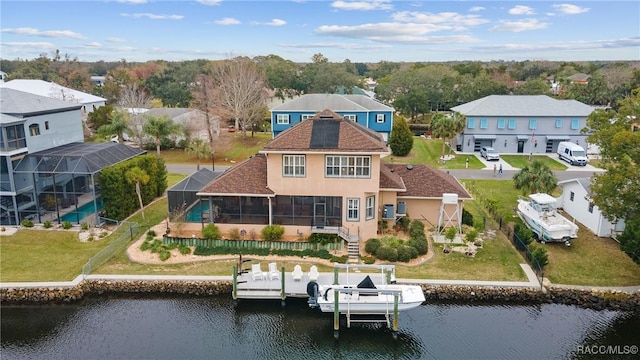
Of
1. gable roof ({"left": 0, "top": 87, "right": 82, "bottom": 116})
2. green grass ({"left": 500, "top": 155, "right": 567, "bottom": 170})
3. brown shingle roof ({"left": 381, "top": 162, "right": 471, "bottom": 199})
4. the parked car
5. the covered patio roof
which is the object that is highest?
gable roof ({"left": 0, "top": 87, "right": 82, "bottom": 116})

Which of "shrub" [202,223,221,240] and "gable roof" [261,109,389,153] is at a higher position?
"gable roof" [261,109,389,153]

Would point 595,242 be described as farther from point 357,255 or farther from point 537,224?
point 357,255

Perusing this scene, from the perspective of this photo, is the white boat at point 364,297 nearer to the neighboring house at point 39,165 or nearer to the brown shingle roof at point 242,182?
the brown shingle roof at point 242,182

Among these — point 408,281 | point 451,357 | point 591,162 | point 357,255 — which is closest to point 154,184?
point 357,255

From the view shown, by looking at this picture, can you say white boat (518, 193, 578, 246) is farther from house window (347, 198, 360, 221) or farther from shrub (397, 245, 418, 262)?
house window (347, 198, 360, 221)

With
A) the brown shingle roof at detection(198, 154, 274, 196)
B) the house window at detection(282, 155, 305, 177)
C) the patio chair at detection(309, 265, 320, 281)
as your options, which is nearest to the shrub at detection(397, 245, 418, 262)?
the patio chair at detection(309, 265, 320, 281)

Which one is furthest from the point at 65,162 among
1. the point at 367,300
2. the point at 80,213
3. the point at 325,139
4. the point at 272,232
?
the point at 367,300

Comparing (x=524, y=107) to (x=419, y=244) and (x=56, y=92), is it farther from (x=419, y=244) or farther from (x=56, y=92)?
(x=56, y=92)
